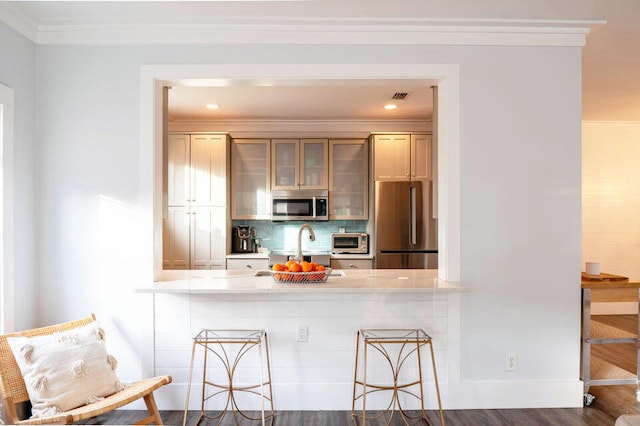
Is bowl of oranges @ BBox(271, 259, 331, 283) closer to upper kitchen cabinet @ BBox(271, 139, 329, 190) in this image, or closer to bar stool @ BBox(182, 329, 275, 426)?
bar stool @ BBox(182, 329, 275, 426)

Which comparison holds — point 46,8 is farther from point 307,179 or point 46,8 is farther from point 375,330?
point 307,179

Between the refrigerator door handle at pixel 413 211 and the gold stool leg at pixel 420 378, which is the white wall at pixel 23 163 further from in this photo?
the refrigerator door handle at pixel 413 211

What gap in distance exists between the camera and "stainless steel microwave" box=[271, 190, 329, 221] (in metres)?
5.58

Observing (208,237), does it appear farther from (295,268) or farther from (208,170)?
(295,268)

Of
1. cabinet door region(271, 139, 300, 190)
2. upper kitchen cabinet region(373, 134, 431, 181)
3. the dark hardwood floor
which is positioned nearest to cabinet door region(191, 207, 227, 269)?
cabinet door region(271, 139, 300, 190)

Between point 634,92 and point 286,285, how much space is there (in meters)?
4.09

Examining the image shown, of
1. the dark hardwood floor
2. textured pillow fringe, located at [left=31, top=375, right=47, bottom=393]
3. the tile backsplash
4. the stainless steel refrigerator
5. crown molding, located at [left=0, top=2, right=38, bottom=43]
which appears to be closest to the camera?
textured pillow fringe, located at [left=31, top=375, right=47, bottom=393]

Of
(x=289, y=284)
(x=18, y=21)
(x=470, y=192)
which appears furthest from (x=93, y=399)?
(x=470, y=192)

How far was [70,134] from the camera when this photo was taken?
9.78ft

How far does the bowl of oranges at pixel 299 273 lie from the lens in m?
2.90

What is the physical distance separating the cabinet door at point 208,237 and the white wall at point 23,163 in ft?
8.32

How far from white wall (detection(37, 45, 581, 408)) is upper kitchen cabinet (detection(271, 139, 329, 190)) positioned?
2.66 meters

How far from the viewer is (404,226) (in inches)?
206

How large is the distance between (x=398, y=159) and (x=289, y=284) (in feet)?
10.1
